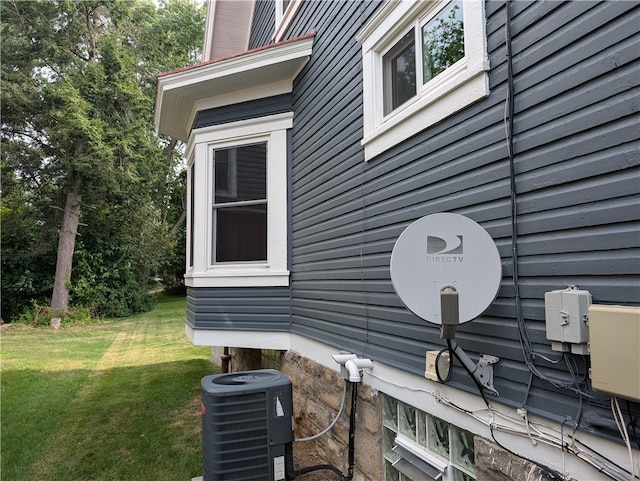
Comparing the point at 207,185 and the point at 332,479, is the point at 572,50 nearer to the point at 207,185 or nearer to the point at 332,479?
the point at 332,479

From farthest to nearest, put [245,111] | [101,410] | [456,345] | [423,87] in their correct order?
[101,410] → [245,111] → [423,87] → [456,345]

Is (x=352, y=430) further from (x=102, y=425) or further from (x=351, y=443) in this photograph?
(x=102, y=425)

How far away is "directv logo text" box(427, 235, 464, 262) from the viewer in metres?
2.39

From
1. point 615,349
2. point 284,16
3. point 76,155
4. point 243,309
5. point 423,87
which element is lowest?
point 243,309

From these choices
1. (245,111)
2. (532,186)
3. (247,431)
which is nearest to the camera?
(532,186)

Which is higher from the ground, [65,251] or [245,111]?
[245,111]

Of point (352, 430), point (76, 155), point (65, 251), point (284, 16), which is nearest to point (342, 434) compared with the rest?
point (352, 430)

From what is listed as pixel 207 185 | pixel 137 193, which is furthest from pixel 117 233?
pixel 207 185

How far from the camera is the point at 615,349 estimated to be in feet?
5.40

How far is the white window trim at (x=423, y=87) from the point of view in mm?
2547

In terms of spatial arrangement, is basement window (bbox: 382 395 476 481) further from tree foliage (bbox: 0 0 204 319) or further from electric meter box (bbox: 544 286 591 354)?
tree foliage (bbox: 0 0 204 319)

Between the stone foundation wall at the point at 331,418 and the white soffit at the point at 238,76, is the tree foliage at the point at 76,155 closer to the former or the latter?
the white soffit at the point at 238,76

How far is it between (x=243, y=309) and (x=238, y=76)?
2.75 m

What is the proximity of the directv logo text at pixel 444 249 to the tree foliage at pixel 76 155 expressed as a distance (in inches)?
656
